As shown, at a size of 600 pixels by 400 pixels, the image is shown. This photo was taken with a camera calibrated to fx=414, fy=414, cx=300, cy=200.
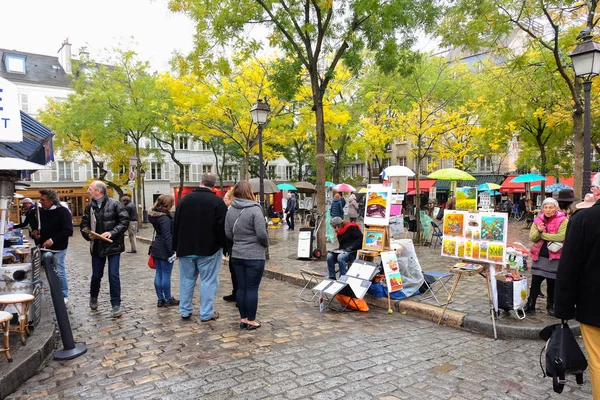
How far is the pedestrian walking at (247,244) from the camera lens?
203 inches

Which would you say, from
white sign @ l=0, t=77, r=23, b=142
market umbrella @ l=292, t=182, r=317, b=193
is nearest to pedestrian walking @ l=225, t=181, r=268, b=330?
white sign @ l=0, t=77, r=23, b=142

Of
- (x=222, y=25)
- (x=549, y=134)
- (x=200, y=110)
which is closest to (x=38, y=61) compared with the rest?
(x=200, y=110)

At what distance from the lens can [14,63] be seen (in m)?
40.7

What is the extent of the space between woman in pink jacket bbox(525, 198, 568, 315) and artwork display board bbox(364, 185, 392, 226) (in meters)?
2.24

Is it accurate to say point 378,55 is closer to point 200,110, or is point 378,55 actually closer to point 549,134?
point 200,110

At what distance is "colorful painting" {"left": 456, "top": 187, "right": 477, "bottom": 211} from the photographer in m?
10.0

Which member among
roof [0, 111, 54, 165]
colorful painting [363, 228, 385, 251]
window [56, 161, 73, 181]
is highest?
window [56, 161, 73, 181]

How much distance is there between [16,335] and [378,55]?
9.74 metres

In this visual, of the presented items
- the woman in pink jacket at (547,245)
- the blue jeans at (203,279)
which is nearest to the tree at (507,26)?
the woman in pink jacket at (547,245)

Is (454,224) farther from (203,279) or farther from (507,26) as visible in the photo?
(507,26)

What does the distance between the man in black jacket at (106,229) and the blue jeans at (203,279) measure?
1.02m

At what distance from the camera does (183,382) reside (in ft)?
12.5

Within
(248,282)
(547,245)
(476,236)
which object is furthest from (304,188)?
(248,282)

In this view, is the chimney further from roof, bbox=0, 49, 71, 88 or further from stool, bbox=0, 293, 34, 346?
stool, bbox=0, 293, 34, 346
